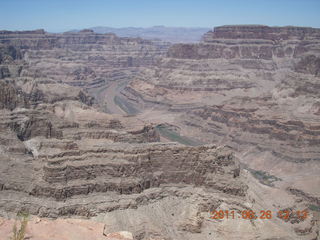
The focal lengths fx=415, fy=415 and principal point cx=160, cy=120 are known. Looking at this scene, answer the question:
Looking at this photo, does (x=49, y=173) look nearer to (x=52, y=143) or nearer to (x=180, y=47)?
(x=52, y=143)

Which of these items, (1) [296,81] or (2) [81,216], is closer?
(2) [81,216]

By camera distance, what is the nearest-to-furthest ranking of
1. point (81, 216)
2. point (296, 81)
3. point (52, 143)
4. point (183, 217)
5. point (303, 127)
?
point (81, 216) → point (183, 217) → point (52, 143) → point (303, 127) → point (296, 81)

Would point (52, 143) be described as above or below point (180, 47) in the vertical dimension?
below

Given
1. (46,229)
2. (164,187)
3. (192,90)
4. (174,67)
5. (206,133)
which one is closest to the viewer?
(46,229)

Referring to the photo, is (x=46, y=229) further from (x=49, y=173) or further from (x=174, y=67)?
(x=174, y=67)

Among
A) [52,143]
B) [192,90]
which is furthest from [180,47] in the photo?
[52,143]

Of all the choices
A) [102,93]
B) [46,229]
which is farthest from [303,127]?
[102,93]
